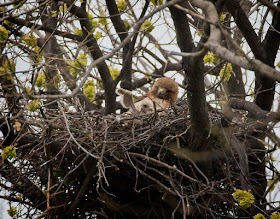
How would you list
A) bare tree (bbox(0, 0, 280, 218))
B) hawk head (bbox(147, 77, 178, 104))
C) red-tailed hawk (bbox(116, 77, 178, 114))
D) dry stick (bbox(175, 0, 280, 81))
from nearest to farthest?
dry stick (bbox(175, 0, 280, 81)), bare tree (bbox(0, 0, 280, 218)), red-tailed hawk (bbox(116, 77, 178, 114)), hawk head (bbox(147, 77, 178, 104))

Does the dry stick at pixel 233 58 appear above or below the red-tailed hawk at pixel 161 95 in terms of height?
below

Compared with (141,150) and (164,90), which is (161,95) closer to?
(164,90)

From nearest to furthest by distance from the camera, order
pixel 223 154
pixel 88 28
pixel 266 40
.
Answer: pixel 223 154
pixel 266 40
pixel 88 28

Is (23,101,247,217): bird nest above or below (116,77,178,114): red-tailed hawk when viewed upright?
below

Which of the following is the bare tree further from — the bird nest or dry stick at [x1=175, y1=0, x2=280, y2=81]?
dry stick at [x1=175, y1=0, x2=280, y2=81]

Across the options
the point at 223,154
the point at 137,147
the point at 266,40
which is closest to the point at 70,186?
the point at 137,147

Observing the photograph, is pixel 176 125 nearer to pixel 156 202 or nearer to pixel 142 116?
pixel 142 116

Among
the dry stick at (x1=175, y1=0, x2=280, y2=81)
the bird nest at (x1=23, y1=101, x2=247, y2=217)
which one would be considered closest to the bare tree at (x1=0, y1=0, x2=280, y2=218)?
the bird nest at (x1=23, y1=101, x2=247, y2=217)

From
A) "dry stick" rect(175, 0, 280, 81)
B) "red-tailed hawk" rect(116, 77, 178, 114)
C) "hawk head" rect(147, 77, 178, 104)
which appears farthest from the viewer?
"hawk head" rect(147, 77, 178, 104)

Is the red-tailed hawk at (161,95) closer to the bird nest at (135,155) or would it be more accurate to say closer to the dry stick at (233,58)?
the bird nest at (135,155)

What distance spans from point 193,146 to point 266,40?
1.23 metres

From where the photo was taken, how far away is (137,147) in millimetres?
3848

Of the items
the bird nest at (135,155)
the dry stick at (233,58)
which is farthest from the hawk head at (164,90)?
the dry stick at (233,58)

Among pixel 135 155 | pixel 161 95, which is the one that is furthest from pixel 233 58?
pixel 161 95
